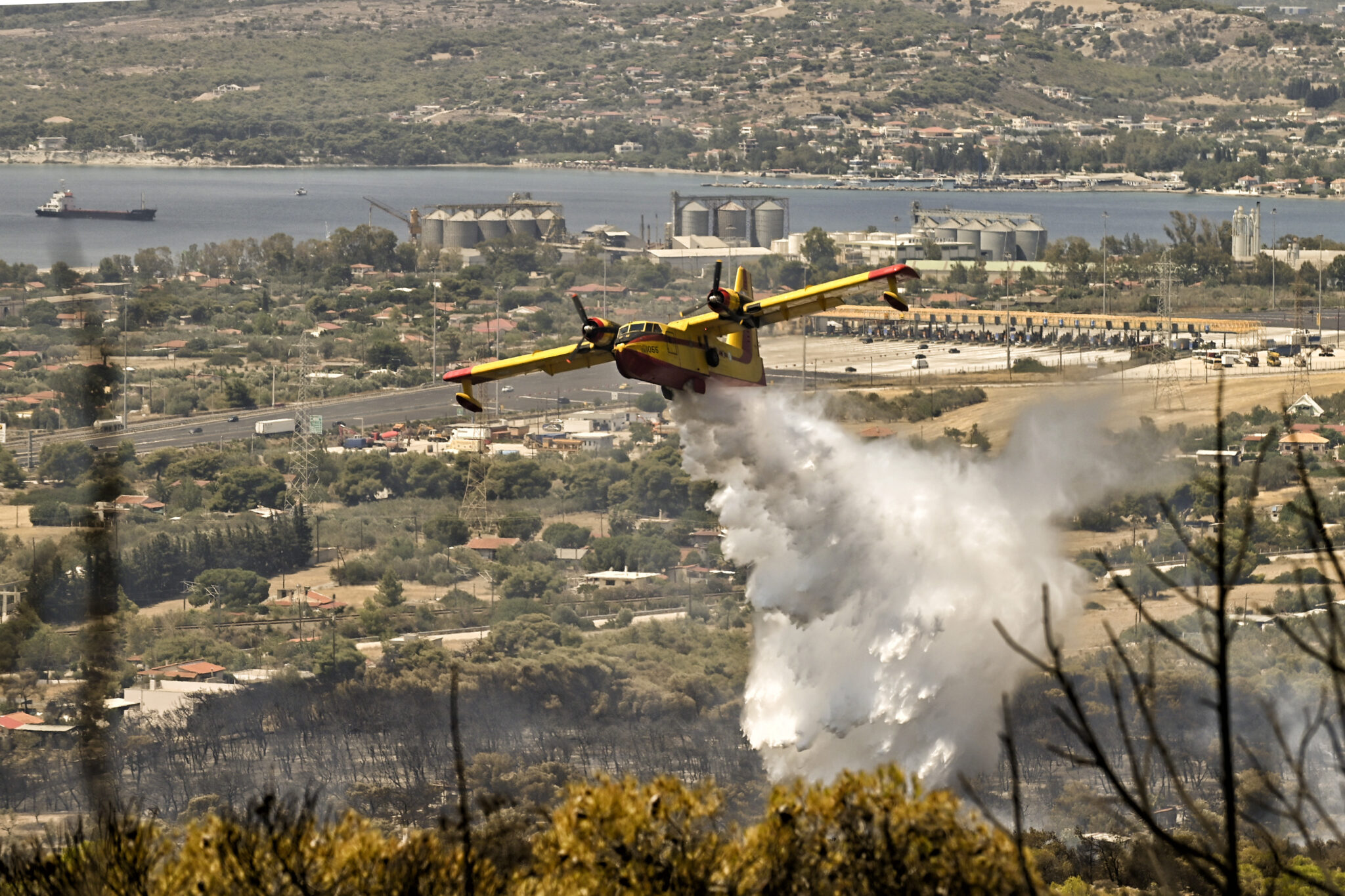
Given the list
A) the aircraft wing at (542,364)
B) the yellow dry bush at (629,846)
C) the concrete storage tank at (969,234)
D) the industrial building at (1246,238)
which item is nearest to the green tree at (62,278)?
the concrete storage tank at (969,234)

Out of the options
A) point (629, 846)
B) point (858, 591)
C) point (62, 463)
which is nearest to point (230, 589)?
point (62, 463)

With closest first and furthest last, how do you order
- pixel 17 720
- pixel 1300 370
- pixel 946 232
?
pixel 17 720 < pixel 1300 370 < pixel 946 232

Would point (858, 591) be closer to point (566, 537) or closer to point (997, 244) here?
point (566, 537)

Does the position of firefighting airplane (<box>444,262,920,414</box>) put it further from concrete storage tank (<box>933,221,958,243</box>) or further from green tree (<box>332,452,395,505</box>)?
concrete storage tank (<box>933,221,958,243</box>)

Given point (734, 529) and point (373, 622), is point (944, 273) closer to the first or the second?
point (373, 622)

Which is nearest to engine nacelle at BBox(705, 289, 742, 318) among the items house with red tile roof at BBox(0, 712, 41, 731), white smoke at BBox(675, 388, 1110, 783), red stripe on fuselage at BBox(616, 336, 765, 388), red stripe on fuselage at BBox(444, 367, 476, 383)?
red stripe on fuselage at BBox(616, 336, 765, 388)

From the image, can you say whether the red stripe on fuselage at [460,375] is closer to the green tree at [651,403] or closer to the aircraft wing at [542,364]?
the aircraft wing at [542,364]
